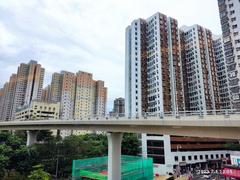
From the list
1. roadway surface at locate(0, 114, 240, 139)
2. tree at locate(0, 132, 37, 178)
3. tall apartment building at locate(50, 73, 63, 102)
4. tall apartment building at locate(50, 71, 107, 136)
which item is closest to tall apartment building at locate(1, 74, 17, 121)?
tall apartment building at locate(50, 73, 63, 102)

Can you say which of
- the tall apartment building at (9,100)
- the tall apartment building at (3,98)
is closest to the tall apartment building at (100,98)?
the tall apartment building at (9,100)

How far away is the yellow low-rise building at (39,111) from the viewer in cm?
8844

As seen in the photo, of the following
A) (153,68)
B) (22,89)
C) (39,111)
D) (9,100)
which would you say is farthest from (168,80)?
(9,100)

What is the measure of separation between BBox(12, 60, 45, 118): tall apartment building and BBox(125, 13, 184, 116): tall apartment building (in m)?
68.4

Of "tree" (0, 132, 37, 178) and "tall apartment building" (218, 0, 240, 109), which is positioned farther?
"tall apartment building" (218, 0, 240, 109)

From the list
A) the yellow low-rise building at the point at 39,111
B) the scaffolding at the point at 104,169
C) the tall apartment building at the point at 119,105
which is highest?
the tall apartment building at the point at 119,105

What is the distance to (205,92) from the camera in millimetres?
69125

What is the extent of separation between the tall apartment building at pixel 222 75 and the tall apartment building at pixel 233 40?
3051cm

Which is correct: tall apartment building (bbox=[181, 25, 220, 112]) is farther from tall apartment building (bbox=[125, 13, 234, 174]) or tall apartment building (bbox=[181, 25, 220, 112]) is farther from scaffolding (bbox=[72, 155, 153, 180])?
scaffolding (bbox=[72, 155, 153, 180])

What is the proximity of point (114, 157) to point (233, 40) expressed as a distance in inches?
1402

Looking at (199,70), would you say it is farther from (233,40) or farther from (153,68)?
(233,40)

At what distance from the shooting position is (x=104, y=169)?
3644 cm

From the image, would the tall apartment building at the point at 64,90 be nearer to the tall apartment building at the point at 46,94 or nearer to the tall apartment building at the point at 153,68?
the tall apartment building at the point at 46,94

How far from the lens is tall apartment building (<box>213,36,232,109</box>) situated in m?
73.4
